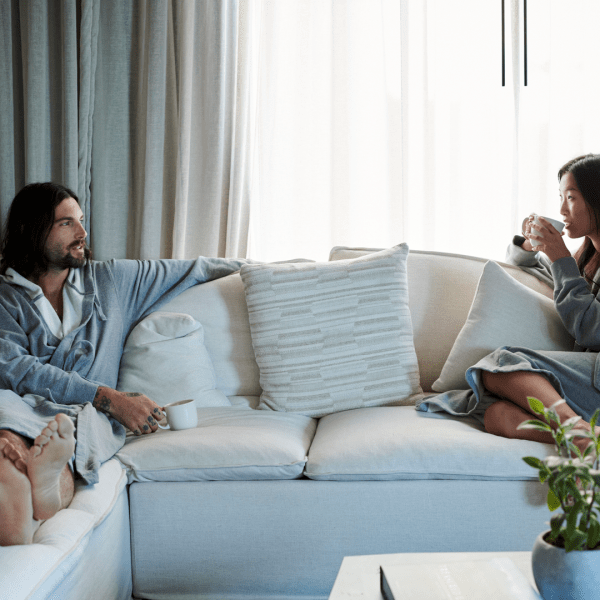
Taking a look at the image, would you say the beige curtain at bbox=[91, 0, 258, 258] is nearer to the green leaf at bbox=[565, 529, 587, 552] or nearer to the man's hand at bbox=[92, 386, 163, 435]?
the man's hand at bbox=[92, 386, 163, 435]

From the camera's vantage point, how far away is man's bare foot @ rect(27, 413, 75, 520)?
1.19 metres

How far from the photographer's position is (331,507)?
1.41 meters

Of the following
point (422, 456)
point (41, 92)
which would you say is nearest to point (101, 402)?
point (422, 456)

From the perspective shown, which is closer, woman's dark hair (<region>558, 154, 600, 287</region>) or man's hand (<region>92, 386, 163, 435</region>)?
man's hand (<region>92, 386, 163, 435</region>)

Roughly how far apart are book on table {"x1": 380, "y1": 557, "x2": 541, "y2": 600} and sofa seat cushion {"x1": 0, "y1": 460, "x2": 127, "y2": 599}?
578 mm

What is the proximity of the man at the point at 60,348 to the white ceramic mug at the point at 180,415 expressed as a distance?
3cm

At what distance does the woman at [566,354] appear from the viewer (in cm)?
151

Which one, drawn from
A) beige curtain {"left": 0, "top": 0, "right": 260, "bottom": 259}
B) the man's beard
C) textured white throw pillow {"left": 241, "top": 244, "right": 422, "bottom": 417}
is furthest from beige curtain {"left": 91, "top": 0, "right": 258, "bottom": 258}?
textured white throw pillow {"left": 241, "top": 244, "right": 422, "bottom": 417}

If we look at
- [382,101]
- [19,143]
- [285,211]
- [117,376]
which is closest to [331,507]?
[117,376]

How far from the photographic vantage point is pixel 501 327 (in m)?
1.80

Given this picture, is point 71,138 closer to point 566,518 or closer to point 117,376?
point 117,376

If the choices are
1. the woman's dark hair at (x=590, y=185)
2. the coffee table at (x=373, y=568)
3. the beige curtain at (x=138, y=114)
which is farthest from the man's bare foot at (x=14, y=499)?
the woman's dark hair at (x=590, y=185)

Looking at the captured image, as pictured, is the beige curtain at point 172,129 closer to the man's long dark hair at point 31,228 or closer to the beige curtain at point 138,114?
the beige curtain at point 138,114

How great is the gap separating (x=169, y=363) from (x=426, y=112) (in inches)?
64.0
